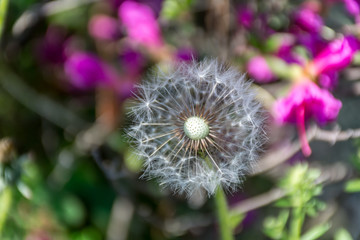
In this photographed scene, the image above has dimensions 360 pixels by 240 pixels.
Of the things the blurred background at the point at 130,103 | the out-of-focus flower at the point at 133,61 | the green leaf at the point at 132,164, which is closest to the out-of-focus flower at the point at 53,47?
the blurred background at the point at 130,103

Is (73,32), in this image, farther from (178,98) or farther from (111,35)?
(178,98)

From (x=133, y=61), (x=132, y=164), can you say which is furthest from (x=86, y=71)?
(x=132, y=164)

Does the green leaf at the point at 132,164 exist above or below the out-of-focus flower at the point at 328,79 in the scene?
below

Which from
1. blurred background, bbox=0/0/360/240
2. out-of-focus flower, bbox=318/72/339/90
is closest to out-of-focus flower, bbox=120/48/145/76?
blurred background, bbox=0/0/360/240

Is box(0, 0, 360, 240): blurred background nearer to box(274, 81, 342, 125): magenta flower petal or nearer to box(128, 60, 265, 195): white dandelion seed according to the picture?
box(274, 81, 342, 125): magenta flower petal

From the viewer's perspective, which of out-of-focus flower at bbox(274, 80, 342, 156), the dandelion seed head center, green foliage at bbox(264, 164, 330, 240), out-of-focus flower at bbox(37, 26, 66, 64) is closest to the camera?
the dandelion seed head center

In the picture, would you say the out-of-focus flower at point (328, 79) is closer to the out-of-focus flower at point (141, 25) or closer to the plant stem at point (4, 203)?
the out-of-focus flower at point (141, 25)

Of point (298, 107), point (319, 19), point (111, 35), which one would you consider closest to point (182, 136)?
point (298, 107)
